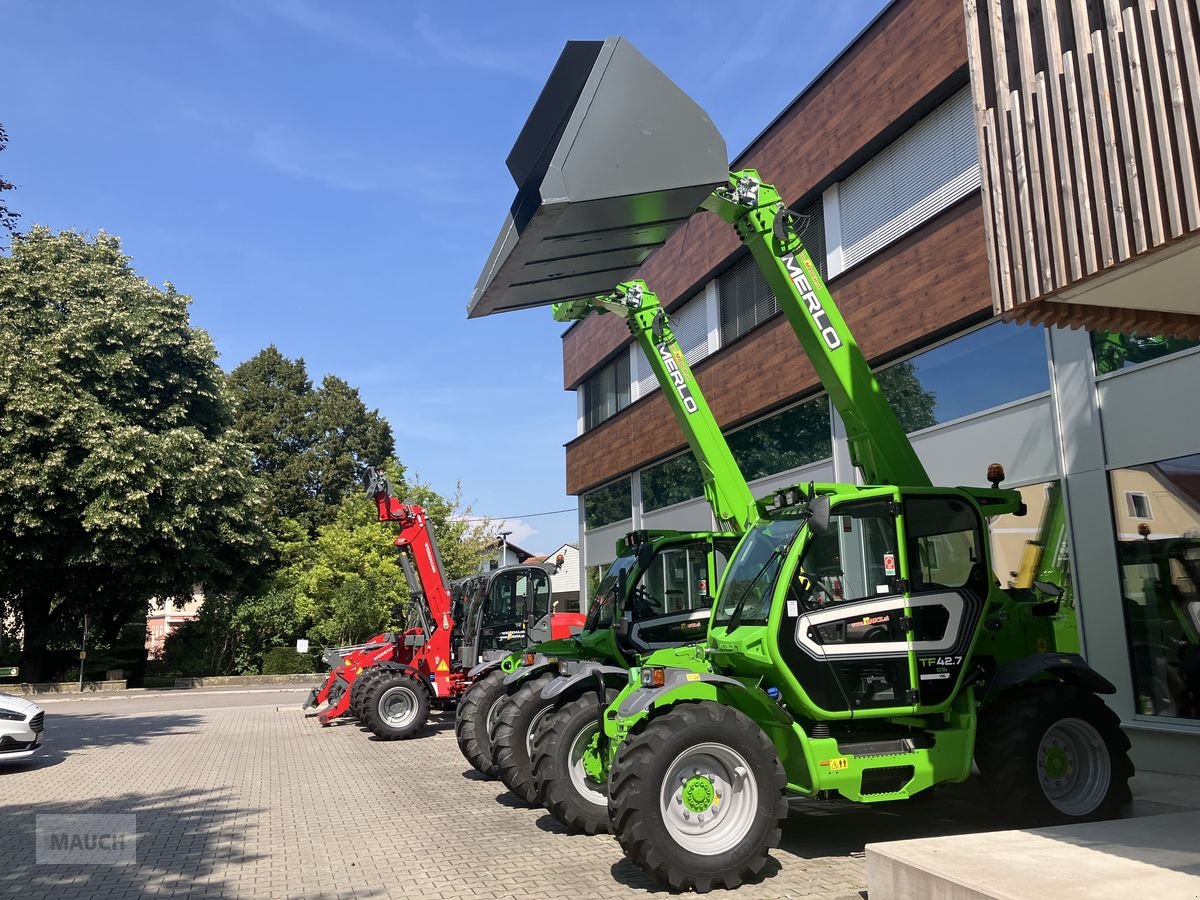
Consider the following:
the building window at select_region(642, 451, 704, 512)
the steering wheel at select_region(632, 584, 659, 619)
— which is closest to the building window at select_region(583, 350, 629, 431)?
the building window at select_region(642, 451, 704, 512)

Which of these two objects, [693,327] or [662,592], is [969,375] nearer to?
[662,592]

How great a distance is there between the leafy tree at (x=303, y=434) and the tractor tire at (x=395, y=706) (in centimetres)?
2906

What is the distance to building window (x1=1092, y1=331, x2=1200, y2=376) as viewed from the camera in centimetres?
952

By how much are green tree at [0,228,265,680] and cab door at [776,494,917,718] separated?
21.8 metres

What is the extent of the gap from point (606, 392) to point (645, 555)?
17116 mm

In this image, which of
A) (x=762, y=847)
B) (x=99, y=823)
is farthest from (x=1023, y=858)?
(x=99, y=823)

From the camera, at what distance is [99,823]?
8273 millimetres

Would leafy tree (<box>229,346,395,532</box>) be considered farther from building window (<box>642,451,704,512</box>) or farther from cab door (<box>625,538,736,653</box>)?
cab door (<box>625,538,736,653</box>)

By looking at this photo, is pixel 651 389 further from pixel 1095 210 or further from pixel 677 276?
pixel 1095 210

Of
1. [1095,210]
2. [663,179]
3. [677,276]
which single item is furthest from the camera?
[677,276]

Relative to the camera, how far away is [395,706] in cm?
1402

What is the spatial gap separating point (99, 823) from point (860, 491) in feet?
23.3

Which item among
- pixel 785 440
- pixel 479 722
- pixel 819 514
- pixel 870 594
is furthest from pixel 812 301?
pixel 785 440

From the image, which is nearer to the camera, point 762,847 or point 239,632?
point 762,847
